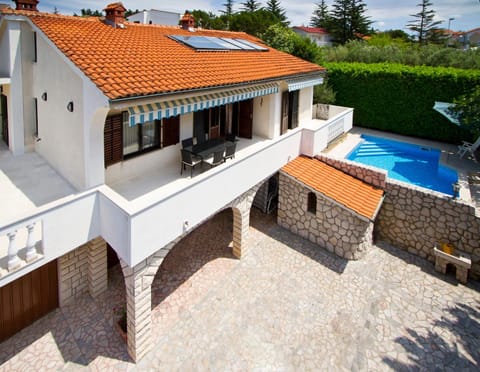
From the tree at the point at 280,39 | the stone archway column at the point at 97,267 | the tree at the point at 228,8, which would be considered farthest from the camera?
the tree at the point at 228,8

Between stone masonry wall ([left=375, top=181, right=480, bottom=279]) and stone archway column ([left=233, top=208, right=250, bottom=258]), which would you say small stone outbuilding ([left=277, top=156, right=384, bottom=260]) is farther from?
stone archway column ([left=233, top=208, right=250, bottom=258])

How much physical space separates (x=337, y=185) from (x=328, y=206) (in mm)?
1938

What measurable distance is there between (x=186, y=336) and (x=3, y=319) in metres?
8.97

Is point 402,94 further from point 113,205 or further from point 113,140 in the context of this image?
point 113,205

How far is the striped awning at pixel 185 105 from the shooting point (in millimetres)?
13359

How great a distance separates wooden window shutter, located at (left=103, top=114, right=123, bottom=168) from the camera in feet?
53.2

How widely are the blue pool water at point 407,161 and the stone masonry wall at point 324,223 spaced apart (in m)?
10.1

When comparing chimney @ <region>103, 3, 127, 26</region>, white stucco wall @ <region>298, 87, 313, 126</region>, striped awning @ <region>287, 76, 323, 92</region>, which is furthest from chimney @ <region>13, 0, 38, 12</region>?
white stucco wall @ <region>298, 87, 313, 126</region>

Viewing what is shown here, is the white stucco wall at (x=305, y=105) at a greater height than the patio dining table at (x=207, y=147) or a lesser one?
greater

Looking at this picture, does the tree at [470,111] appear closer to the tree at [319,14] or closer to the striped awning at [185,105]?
the striped awning at [185,105]

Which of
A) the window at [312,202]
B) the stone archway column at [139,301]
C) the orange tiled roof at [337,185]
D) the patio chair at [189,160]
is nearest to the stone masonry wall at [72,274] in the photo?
the stone archway column at [139,301]

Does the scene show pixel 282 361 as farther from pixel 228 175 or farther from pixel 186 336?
pixel 228 175

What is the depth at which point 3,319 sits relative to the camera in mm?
16328

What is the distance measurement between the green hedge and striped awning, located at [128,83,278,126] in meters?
27.0
